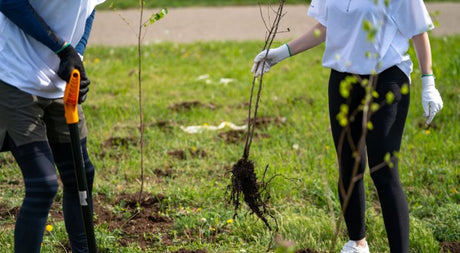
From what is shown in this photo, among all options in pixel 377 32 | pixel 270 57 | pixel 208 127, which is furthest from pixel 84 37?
pixel 208 127

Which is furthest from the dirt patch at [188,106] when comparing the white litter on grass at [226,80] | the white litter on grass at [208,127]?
the white litter on grass at [226,80]

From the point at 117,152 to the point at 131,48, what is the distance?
3395mm

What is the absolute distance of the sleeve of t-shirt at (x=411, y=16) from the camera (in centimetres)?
274

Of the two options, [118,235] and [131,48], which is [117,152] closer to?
[118,235]

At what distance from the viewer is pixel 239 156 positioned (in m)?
4.78

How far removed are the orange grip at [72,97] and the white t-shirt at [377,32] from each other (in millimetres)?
1075

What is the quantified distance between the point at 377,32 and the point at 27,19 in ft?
4.67

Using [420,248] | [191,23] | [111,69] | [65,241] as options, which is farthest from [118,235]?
[191,23]

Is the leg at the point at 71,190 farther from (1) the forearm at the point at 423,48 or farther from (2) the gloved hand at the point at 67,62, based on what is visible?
(1) the forearm at the point at 423,48

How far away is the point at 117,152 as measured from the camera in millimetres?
4824

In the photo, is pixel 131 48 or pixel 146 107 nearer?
pixel 146 107

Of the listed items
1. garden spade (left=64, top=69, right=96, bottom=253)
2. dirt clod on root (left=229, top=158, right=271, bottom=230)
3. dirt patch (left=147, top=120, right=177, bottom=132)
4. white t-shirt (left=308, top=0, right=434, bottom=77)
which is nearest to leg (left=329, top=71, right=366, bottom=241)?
white t-shirt (left=308, top=0, right=434, bottom=77)

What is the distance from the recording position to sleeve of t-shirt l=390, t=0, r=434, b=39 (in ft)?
8.98

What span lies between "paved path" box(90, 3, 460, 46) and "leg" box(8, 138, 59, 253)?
5.76 meters
